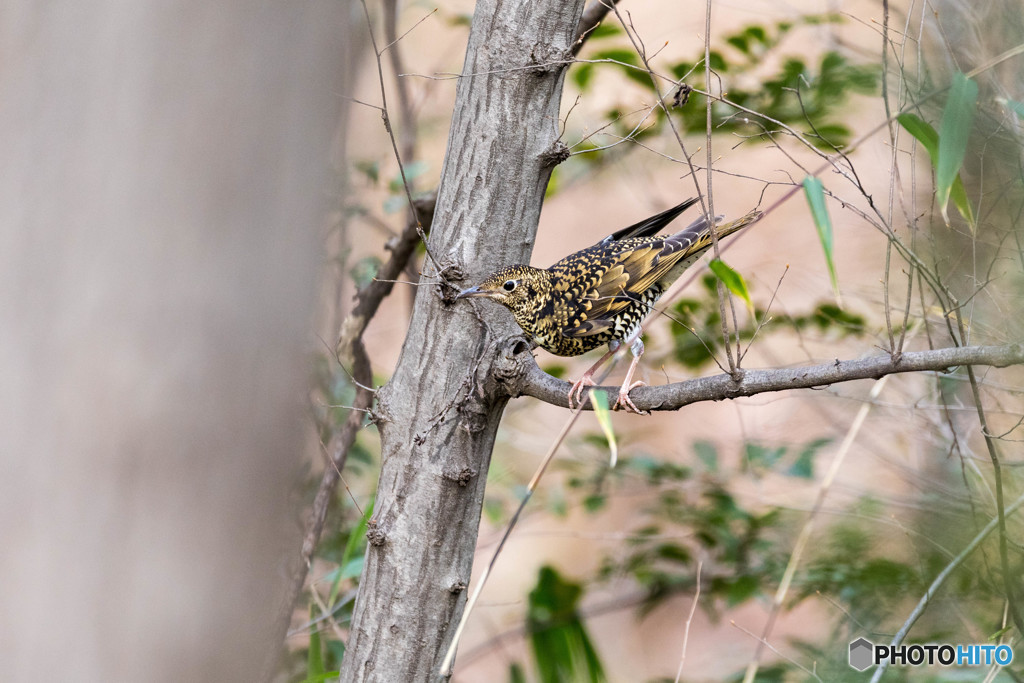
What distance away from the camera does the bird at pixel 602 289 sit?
7.70 ft

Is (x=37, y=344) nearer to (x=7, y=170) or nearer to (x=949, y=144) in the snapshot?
(x=7, y=170)

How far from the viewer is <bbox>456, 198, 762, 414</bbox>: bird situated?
235 cm

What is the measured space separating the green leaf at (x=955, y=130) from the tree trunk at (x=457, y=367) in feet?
3.55

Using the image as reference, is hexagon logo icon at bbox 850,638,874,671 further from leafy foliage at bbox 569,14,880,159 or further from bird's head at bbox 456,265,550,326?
leafy foliage at bbox 569,14,880,159

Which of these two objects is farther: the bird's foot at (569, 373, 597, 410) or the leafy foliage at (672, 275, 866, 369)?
the leafy foliage at (672, 275, 866, 369)

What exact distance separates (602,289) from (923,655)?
1.84m

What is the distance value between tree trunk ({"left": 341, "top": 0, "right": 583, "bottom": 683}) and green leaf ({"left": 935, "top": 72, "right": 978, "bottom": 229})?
3.55 ft

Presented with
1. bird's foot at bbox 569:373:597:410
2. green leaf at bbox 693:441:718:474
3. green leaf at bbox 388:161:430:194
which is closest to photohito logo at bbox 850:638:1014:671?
green leaf at bbox 693:441:718:474

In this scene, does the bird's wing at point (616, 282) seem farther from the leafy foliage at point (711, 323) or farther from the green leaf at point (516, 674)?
the green leaf at point (516, 674)

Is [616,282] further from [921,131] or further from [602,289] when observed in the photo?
[921,131]

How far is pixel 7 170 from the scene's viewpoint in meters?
1.07

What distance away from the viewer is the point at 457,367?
2361 mm

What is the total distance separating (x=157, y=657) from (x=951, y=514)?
144 inches

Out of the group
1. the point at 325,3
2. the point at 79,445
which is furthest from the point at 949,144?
the point at 79,445
